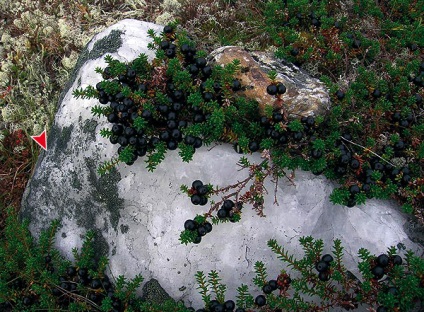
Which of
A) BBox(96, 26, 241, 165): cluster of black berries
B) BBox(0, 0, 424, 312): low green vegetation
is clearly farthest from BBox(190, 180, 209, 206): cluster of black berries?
BBox(96, 26, 241, 165): cluster of black berries

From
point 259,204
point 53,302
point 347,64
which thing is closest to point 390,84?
point 347,64

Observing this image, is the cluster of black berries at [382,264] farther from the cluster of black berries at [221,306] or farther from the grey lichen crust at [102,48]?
the grey lichen crust at [102,48]

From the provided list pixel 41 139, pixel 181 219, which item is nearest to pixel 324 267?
pixel 181 219

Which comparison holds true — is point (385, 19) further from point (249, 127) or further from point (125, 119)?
point (125, 119)

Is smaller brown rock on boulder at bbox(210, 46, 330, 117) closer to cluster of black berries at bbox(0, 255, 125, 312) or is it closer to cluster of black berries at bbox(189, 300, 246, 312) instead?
cluster of black berries at bbox(189, 300, 246, 312)

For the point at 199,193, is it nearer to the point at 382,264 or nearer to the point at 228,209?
the point at 228,209

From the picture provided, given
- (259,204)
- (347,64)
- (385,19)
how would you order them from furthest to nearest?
(385,19)
(347,64)
(259,204)

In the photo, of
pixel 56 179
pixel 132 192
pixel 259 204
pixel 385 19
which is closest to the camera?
pixel 259 204

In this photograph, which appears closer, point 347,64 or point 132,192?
point 132,192
